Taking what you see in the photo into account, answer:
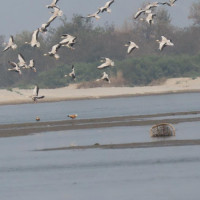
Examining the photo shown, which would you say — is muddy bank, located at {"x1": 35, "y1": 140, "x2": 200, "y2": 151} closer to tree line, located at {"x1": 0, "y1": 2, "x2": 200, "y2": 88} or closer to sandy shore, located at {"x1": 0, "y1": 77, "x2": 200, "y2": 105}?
sandy shore, located at {"x1": 0, "y1": 77, "x2": 200, "y2": 105}

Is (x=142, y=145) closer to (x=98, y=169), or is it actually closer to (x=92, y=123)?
(x=98, y=169)

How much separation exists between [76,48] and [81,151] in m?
73.9

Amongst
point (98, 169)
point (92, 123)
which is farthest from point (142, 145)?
point (92, 123)

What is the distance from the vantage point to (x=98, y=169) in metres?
33.2

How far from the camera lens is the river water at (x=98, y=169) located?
2800 centimetres

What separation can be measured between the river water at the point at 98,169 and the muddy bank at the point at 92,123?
293 centimetres

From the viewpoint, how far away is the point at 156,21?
128875 millimetres

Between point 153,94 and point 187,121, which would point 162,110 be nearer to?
point 187,121

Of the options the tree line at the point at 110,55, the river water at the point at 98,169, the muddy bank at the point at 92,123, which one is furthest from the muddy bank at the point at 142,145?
the tree line at the point at 110,55

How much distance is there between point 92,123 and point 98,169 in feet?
69.9

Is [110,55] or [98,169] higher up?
[110,55]

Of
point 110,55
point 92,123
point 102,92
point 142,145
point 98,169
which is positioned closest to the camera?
point 98,169

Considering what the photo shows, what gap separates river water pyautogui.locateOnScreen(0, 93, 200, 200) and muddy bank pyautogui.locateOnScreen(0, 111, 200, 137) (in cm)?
293

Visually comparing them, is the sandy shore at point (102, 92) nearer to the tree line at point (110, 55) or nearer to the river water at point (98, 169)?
the tree line at point (110, 55)
